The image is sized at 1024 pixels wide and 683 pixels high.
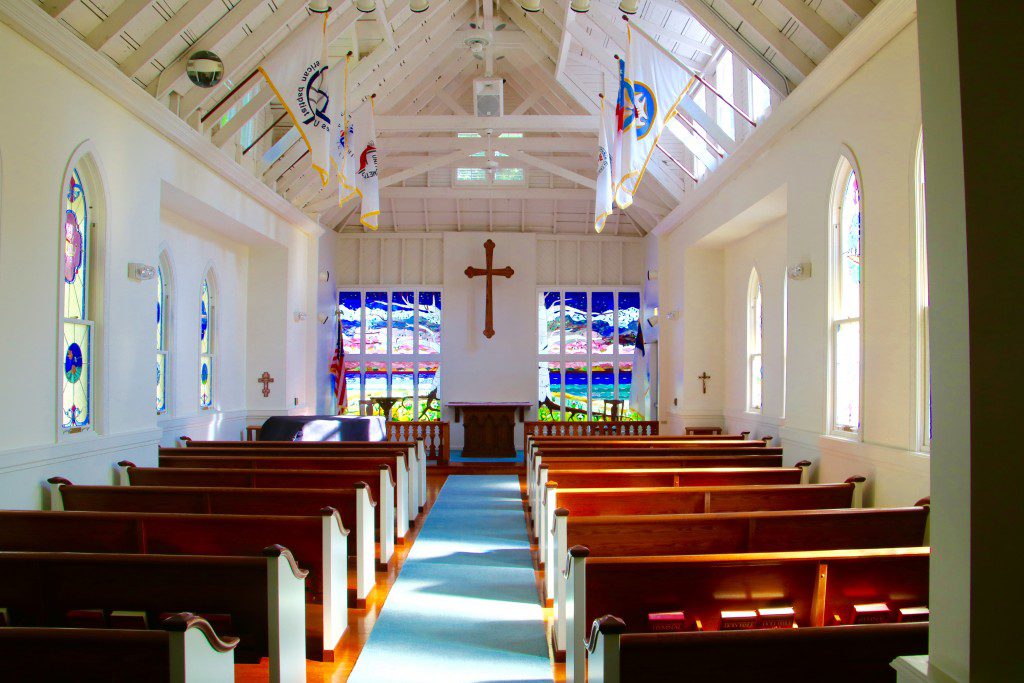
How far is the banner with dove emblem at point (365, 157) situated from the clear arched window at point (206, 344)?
8.10 feet

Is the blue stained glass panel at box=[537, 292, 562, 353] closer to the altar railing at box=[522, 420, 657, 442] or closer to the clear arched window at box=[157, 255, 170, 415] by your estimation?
the altar railing at box=[522, 420, 657, 442]

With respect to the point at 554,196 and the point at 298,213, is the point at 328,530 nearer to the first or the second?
the point at 298,213

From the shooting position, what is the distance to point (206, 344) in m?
9.20

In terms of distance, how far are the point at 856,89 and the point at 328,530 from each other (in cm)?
472

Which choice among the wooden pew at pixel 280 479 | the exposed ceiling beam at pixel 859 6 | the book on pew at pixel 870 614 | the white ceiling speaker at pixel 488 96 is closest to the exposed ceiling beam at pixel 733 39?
the exposed ceiling beam at pixel 859 6

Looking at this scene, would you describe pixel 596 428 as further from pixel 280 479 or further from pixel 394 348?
pixel 280 479

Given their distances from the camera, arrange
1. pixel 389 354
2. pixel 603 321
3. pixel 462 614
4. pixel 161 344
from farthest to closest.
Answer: pixel 603 321 → pixel 389 354 → pixel 161 344 → pixel 462 614

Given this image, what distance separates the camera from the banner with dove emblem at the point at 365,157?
8.04 meters

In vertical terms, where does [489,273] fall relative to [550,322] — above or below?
above

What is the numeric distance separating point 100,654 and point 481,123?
8728 millimetres

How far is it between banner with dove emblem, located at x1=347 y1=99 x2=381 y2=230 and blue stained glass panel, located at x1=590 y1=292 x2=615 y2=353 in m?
6.37

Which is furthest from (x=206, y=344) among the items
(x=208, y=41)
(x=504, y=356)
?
(x=504, y=356)

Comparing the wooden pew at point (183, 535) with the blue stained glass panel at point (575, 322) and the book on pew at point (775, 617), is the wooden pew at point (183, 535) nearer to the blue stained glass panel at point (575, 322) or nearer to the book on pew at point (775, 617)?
the book on pew at point (775, 617)

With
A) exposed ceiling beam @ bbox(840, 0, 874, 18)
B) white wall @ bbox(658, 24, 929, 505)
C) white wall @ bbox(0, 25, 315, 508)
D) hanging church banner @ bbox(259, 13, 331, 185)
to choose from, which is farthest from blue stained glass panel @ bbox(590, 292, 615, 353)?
exposed ceiling beam @ bbox(840, 0, 874, 18)
